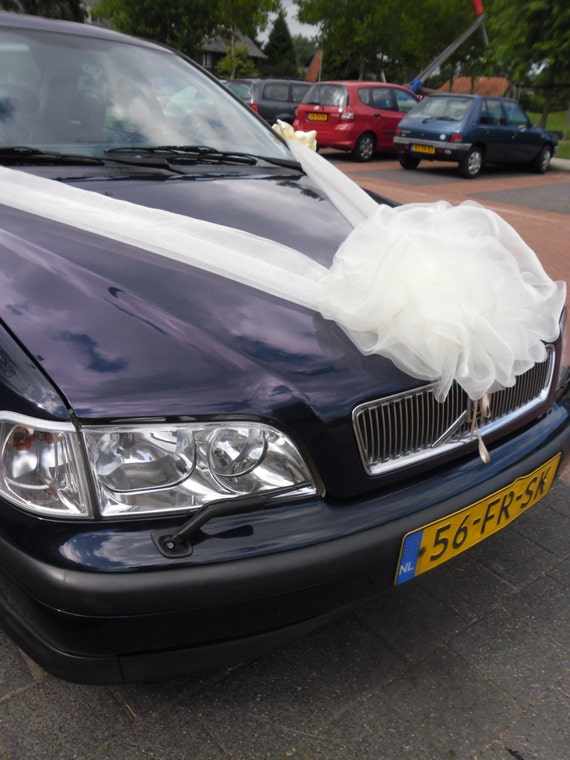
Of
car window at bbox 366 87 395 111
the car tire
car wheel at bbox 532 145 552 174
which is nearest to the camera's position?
the car tire

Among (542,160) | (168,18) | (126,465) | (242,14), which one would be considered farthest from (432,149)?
(168,18)

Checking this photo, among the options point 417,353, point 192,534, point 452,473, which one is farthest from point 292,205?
point 192,534

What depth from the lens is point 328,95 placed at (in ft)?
45.4

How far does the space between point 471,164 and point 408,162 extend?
138 cm

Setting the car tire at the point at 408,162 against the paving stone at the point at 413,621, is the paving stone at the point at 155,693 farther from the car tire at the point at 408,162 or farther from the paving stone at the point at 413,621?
the car tire at the point at 408,162

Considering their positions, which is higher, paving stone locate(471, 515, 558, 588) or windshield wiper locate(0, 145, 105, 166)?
windshield wiper locate(0, 145, 105, 166)

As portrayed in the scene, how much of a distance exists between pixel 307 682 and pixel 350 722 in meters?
0.17

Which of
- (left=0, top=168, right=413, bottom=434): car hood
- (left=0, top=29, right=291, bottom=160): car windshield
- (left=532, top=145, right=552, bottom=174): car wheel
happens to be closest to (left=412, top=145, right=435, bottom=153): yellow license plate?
(left=532, top=145, right=552, bottom=174): car wheel

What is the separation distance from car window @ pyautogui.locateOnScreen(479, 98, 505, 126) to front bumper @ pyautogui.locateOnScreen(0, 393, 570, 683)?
12.6 metres

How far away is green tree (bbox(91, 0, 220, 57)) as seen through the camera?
2927cm

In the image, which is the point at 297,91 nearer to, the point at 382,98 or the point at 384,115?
the point at 382,98

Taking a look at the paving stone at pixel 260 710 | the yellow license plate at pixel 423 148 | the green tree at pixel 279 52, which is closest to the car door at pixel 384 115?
the yellow license plate at pixel 423 148

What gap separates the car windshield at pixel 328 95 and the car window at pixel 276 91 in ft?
5.93

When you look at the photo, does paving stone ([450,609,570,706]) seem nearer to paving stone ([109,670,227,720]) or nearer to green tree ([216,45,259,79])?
paving stone ([109,670,227,720])
